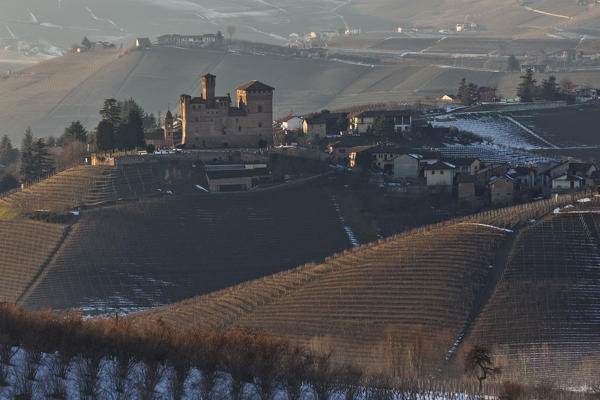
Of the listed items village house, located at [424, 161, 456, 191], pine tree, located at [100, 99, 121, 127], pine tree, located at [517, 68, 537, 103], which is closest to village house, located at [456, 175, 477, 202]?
village house, located at [424, 161, 456, 191]

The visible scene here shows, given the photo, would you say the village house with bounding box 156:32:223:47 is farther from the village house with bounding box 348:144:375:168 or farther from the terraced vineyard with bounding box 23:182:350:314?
the terraced vineyard with bounding box 23:182:350:314

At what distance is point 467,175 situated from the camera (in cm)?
6216

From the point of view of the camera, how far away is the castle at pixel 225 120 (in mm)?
66750

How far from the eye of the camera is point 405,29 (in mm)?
174875

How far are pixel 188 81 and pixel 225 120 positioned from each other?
52.3 meters

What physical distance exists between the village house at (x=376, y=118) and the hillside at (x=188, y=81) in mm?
34069

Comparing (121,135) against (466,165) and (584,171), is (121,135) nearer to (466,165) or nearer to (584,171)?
(466,165)

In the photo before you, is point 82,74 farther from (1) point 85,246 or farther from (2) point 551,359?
(2) point 551,359

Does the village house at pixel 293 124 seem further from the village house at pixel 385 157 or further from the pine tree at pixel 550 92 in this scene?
the pine tree at pixel 550 92

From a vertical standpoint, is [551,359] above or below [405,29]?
below

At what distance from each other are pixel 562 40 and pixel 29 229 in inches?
3917

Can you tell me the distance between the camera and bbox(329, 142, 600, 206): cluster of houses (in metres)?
60.1

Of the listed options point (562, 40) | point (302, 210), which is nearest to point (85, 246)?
point (302, 210)

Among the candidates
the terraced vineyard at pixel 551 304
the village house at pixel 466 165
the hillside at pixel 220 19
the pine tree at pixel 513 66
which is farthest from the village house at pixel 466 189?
the hillside at pixel 220 19
